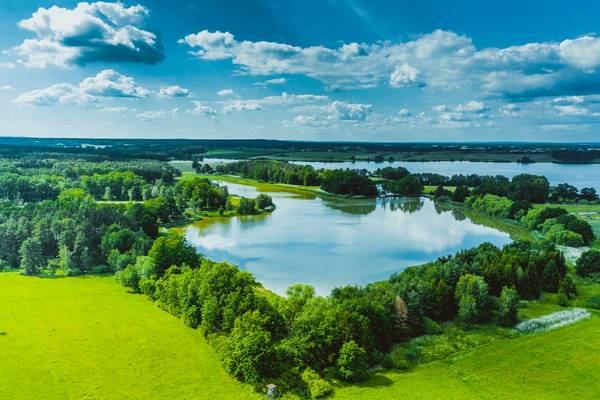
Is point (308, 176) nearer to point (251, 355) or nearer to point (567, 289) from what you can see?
point (567, 289)

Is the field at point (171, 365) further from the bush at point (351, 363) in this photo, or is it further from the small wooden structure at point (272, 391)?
the small wooden structure at point (272, 391)

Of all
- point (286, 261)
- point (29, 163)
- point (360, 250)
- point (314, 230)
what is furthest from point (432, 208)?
point (29, 163)

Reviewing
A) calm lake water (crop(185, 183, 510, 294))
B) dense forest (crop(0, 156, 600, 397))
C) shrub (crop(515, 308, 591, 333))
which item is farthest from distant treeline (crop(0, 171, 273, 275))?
shrub (crop(515, 308, 591, 333))

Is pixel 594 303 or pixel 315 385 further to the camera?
pixel 594 303

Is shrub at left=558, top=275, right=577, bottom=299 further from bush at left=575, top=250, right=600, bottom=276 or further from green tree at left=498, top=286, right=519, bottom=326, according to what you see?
green tree at left=498, top=286, right=519, bottom=326

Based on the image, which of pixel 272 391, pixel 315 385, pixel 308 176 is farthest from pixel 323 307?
pixel 308 176

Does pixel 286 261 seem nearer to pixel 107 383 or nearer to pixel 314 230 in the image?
pixel 314 230
